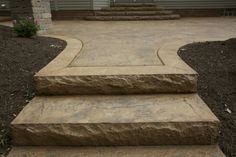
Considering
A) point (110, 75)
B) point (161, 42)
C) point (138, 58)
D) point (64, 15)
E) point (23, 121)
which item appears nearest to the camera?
point (23, 121)

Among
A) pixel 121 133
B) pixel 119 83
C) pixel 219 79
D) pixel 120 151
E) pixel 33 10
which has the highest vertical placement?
pixel 33 10

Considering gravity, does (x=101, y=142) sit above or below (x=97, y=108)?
below

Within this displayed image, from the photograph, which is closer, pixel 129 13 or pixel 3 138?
pixel 3 138

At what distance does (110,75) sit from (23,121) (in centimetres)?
87

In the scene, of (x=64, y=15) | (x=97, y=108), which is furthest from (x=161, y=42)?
(x=64, y=15)

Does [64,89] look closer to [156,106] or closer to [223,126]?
[156,106]

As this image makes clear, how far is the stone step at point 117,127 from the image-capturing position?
2.34 m

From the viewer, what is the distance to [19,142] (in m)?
2.41

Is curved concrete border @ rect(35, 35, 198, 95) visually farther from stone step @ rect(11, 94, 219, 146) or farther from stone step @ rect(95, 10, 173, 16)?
stone step @ rect(95, 10, 173, 16)

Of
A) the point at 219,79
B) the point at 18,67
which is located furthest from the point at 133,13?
the point at 219,79

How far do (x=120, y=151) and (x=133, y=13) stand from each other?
765 centimetres

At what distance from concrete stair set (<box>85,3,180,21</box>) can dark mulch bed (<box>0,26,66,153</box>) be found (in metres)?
4.76

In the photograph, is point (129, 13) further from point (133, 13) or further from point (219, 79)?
point (219, 79)

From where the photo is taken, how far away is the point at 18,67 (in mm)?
3412
